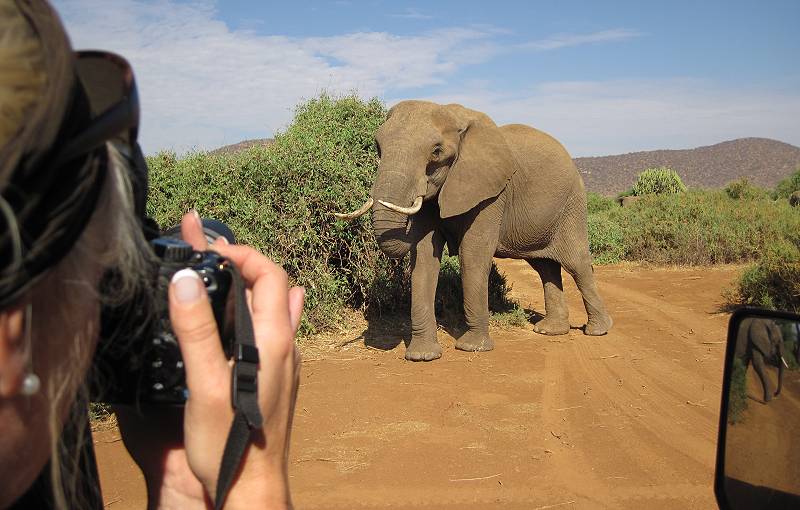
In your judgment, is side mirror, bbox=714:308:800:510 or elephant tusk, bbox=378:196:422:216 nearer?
side mirror, bbox=714:308:800:510

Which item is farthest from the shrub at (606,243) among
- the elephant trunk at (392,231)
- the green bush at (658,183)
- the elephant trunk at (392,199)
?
the green bush at (658,183)

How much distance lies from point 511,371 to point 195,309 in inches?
232

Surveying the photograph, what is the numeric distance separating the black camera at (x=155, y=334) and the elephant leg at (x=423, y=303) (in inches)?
230

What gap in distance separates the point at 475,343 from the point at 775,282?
4643 millimetres

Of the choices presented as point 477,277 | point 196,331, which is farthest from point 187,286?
point 477,277

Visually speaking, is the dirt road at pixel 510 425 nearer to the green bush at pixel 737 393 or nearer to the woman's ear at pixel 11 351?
the green bush at pixel 737 393

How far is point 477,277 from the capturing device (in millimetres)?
7238

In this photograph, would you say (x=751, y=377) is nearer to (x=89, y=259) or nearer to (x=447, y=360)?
(x=89, y=259)

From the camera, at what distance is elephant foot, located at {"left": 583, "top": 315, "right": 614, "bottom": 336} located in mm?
8117

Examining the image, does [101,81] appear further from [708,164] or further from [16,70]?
[708,164]

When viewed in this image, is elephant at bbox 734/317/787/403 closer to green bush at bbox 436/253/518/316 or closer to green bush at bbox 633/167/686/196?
green bush at bbox 436/253/518/316

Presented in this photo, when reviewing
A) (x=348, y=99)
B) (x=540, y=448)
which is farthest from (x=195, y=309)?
(x=348, y=99)

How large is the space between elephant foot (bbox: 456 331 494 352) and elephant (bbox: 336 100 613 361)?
0.01 m

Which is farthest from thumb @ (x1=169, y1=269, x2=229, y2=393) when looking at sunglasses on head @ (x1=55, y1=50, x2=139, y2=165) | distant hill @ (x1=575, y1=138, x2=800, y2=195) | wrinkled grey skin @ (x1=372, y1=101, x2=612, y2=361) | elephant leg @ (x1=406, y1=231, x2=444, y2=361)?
distant hill @ (x1=575, y1=138, x2=800, y2=195)
